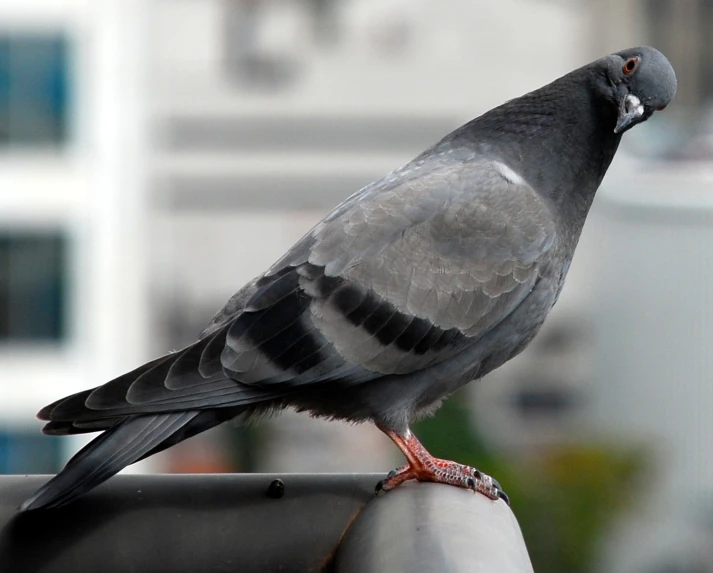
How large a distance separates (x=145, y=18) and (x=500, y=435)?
74.1 feet

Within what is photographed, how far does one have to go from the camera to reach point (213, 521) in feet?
14.6

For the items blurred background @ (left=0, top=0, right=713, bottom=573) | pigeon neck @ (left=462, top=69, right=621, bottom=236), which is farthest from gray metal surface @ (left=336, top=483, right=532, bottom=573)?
blurred background @ (left=0, top=0, right=713, bottom=573)

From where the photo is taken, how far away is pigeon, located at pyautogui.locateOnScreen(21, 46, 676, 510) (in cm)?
507

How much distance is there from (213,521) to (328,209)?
5043 centimetres

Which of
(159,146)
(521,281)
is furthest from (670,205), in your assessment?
(521,281)

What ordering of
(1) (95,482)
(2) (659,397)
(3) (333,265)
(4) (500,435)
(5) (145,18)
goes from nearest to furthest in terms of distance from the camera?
(1) (95,482) < (3) (333,265) < (2) (659,397) < (5) (145,18) < (4) (500,435)

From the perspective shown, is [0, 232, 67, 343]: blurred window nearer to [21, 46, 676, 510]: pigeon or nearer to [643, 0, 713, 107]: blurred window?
[643, 0, 713, 107]: blurred window

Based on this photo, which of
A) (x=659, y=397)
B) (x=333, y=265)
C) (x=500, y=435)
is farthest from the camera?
(x=500, y=435)

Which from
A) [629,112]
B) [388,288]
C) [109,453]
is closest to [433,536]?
[109,453]

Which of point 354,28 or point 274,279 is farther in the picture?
point 354,28

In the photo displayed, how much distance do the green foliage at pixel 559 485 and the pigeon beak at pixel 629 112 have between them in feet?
104

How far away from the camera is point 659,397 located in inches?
1751

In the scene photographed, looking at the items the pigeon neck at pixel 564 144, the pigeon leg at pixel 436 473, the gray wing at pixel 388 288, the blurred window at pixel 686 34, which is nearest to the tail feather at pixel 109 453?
the gray wing at pixel 388 288

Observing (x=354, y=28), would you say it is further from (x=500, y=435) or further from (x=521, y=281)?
(x=521, y=281)
